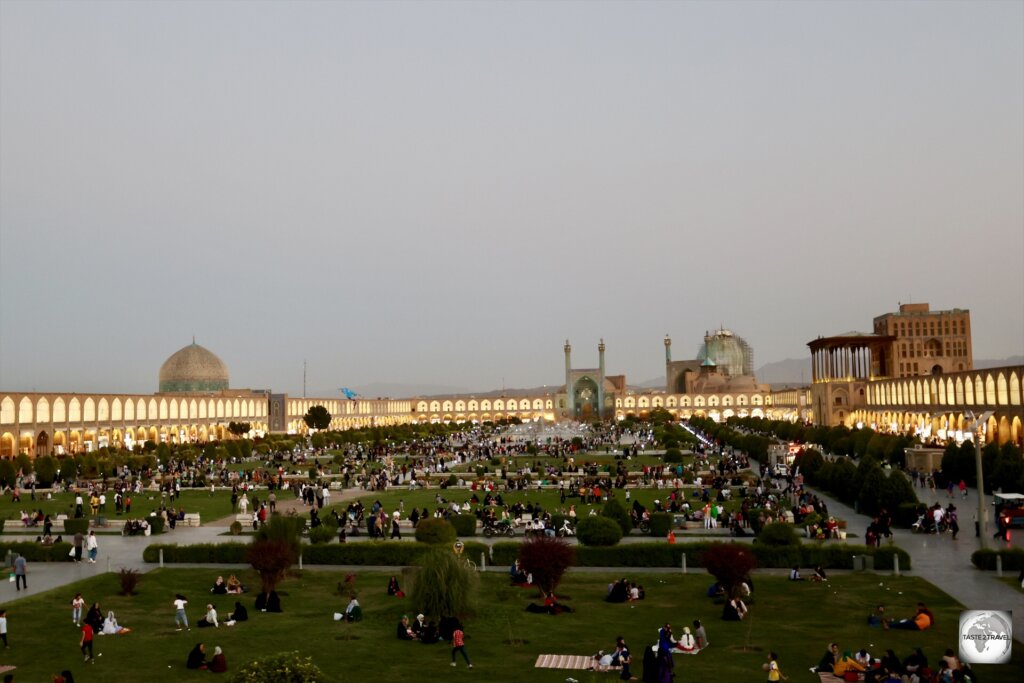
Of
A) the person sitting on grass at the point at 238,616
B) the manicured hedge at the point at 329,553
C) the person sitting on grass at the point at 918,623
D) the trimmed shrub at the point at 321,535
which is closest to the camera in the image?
the person sitting on grass at the point at 918,623

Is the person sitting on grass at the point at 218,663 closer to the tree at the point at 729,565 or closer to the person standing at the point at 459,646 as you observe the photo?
the person standing at the point at 459,646

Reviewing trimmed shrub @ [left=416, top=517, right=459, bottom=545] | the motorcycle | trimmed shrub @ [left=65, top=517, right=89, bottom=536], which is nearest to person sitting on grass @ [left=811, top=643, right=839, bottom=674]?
trimmed shrub @ [left=416, top=517, right=459, bottom=545]

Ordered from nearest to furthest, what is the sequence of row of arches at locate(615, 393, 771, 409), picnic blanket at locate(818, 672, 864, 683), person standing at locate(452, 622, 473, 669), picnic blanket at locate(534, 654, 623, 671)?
picnic blanket at locate(818, 672, 864, 683)
picnic blanket at locate(534, 654, 623, 671)
person standing at locate(452, 622, 473, 669)
row of arches at locate(615, 393, 771, 409)

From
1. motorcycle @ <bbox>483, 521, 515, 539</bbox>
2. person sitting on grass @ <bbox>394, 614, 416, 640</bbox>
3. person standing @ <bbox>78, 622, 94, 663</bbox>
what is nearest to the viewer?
person standing @ <bbox>78, 622, 94, 663</bbox>

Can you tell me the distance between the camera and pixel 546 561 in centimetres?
Result: 1408

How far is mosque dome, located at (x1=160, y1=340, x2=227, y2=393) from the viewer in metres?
76.1

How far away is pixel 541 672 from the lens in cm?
1080

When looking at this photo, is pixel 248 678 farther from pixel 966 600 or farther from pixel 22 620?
pixel 966 600

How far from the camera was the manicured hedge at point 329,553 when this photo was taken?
18.0 m

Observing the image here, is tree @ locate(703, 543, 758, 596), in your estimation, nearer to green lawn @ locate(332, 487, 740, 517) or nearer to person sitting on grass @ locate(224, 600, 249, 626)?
person sitting on grass @ locate(224, 600, 249, 626)

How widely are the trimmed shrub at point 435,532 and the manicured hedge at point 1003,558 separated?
10.0 meters

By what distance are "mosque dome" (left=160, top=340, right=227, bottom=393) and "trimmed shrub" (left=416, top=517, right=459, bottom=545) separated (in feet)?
203

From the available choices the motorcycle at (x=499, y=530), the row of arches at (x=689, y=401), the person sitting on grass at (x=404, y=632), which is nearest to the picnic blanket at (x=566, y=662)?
the person sitting on grass at (x=404, y=632)

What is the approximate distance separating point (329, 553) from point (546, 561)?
6081mm
